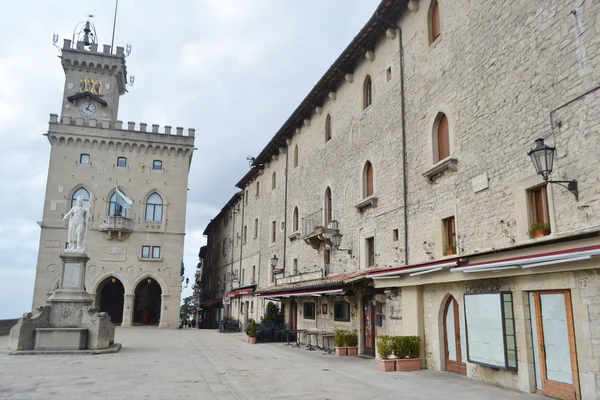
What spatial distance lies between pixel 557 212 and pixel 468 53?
505 centimetres

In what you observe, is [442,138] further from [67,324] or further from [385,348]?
[67,324]

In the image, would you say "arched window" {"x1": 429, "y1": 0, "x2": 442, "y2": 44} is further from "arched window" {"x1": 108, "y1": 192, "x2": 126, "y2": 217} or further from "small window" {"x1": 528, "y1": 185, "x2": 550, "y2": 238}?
"arched window" {"x1": 108, "y1": 192, "x2": 126, "y2": 217}

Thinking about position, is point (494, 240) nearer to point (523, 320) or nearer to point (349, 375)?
point (523, 320)

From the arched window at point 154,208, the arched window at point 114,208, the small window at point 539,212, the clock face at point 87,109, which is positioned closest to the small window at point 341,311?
the small window at point 539,212

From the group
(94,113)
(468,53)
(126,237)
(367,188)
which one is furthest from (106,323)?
(94,113)

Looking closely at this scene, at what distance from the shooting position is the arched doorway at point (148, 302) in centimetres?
3959

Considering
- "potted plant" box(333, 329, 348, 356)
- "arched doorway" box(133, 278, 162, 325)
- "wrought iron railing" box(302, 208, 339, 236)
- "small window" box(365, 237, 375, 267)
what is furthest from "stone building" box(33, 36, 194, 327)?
"small window" box(365, 237, 375, 267)

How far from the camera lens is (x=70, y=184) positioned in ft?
116

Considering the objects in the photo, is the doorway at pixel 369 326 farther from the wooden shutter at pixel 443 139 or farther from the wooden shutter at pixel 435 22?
the wooden shutter at pixel 435 22

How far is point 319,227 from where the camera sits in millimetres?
19469

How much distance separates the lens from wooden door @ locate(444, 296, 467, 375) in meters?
11.8

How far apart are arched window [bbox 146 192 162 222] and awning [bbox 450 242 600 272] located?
99.4 feet

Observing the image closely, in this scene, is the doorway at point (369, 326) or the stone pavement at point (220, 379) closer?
the stone pavement at point (220, 379)

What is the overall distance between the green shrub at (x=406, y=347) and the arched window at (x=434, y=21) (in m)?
8.50
